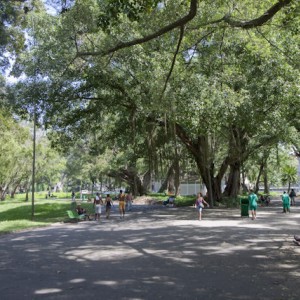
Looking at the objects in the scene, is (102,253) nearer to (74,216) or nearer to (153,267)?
(153,267)

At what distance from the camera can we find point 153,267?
328 inches

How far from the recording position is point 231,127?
24.7 m

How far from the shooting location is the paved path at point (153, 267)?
633cm

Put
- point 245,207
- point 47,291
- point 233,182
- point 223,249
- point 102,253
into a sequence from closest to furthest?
1. point 47,291
2. point 102,253
3. point 223,249
4. point 245,207
5. point 233,182

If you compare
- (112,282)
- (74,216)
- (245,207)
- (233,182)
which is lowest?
(112,282)

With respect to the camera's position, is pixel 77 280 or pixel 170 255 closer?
pixel 77 280

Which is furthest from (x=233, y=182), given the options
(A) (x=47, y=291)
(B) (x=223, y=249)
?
(A) (x=47, y=291)

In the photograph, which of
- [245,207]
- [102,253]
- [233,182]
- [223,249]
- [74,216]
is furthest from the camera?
[233,182]

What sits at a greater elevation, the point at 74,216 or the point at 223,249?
the point at 74,216

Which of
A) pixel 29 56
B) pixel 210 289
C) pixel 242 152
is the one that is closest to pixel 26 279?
pixel 210 289

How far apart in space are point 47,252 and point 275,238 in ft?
23.2

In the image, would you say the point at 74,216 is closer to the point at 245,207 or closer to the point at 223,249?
the point at 245,207

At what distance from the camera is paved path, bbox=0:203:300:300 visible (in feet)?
20.8

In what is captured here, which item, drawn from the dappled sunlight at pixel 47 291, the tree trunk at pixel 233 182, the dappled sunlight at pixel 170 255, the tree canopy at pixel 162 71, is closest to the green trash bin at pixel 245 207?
the tree canopy at pixel 162 71
